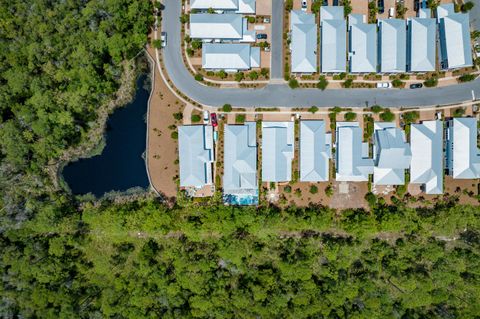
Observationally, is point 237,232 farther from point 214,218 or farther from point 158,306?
point 158,306

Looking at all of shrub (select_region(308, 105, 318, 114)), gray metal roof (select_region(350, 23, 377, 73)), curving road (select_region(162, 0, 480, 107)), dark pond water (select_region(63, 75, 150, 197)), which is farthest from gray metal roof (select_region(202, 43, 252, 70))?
gray metal roof (select_region(350, 23, 377, 73))

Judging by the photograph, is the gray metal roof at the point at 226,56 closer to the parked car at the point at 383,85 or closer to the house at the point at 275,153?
the house at the point at 275,153

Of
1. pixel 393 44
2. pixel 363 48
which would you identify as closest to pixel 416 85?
pixel 393 44

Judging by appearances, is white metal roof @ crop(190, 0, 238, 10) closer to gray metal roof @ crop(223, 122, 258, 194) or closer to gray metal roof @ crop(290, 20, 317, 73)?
gray metal roof @ crop(290, 20, 317, 73)

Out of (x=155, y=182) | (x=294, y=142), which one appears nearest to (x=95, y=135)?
(x=155, y=182)

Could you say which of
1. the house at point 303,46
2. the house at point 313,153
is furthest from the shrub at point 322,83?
the house at point 313,153

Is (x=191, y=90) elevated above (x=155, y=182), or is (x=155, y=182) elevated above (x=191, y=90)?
(x=191, y=90)
